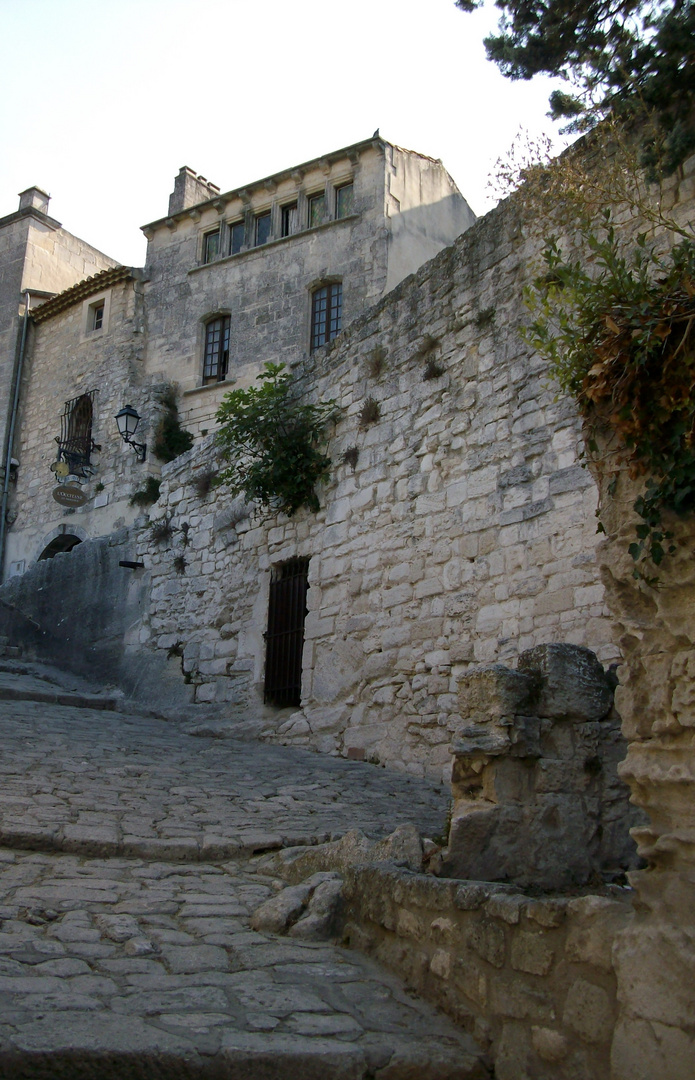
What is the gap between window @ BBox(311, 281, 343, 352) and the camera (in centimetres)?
1720

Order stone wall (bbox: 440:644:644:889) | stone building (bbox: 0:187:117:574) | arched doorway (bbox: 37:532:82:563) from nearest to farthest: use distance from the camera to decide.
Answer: stone wall (bbox: 440:644:644:889), arched doorway (bbox: 37:532:82:563), stone building (bbox: 0:187:117:574)

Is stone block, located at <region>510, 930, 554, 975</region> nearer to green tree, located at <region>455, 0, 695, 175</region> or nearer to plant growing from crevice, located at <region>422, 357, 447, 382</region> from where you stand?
green tree, located at <region>455, 0, 695, 175</region>

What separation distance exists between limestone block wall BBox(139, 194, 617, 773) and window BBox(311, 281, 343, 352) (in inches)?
283

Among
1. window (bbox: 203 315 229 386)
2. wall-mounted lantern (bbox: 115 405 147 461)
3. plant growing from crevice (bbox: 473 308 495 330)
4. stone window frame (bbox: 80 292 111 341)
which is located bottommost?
plant growing from crevice (bbox: 473 308 495 330)

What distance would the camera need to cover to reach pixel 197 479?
1159cm

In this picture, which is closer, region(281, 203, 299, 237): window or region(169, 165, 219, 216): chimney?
region(281, 203, 299, 237): window

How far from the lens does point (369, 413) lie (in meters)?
9.00

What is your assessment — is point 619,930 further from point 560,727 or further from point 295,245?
point 295,245

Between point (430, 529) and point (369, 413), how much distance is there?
163cm

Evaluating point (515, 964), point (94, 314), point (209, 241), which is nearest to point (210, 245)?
point (209, 241)

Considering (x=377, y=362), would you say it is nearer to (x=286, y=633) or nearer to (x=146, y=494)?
(x=286, y=633)

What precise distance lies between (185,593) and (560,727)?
25.5ft

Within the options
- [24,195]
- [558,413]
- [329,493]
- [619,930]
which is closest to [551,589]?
[558,413]

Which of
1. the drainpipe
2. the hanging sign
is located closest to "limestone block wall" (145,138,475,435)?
the hanging sign
